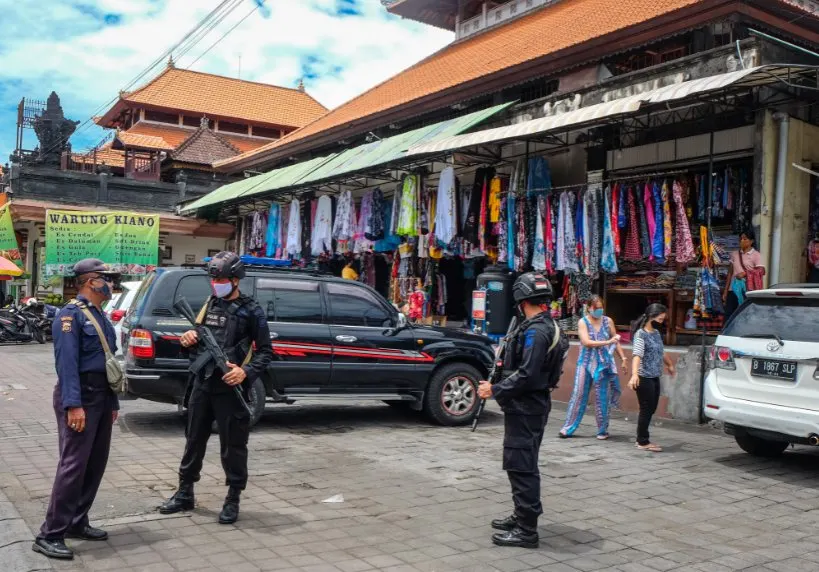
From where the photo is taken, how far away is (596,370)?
888 centimetres

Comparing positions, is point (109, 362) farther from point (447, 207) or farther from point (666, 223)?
point (447, 207)

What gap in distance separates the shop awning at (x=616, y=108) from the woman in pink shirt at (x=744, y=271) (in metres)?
2.13

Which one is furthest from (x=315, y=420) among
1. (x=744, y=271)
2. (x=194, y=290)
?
(x=744, y=271)

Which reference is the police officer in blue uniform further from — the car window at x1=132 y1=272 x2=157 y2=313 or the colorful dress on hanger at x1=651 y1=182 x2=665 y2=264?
the colorful dress on hanger at x1=651 y1=182 x2=665 y2=264

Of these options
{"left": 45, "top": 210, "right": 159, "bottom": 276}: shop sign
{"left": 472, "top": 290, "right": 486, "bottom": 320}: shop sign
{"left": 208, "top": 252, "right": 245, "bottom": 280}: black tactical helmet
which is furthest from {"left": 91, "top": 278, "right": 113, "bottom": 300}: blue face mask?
{"left": 45, "top": 210, "right": 159, "bottom": 276}: shop sign

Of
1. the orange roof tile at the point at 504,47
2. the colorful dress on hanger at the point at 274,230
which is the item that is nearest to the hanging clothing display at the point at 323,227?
the colorful dress on hanger at the point at 274,230

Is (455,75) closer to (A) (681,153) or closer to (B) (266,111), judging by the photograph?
(A) (681,153)

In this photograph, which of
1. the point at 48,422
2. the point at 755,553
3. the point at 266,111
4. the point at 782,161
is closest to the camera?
the point at 755,553

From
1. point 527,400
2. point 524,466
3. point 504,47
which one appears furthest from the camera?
point 504,47

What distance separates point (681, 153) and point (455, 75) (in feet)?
21.1

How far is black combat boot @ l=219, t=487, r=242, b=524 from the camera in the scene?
5.14 m

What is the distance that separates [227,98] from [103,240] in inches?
680

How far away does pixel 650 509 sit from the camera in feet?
19.3

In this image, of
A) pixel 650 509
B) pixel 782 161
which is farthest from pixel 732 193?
A: pixel 650 509
